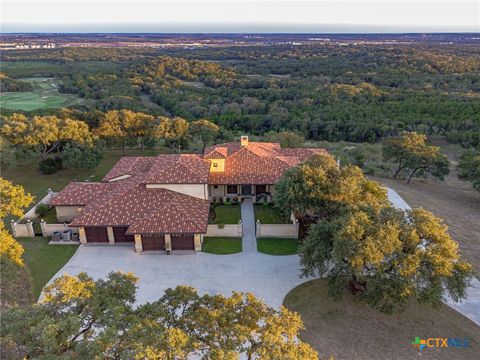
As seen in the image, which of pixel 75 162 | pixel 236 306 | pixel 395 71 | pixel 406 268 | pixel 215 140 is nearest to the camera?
pixel 236 306

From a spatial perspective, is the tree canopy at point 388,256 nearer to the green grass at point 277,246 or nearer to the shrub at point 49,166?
the green grass at point 277,246

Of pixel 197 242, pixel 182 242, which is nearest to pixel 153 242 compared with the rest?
pixel 182 242

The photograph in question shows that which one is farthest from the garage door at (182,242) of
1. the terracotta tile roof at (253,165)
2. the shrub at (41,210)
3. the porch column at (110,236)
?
the shrub at (41,210)

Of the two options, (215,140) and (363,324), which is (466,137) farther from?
(363,324)

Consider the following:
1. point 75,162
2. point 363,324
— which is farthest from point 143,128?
point 363,324

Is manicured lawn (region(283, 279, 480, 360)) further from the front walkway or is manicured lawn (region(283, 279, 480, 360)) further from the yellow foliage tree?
the yellow foliage tree

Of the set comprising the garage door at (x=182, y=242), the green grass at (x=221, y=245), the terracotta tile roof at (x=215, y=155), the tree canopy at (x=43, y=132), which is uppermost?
the tree canopy at (x=43, y=132)
